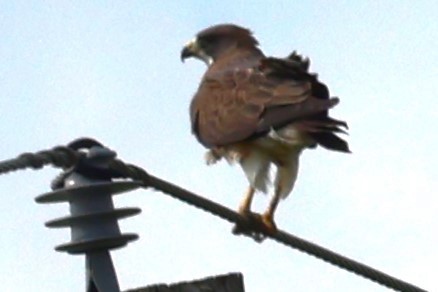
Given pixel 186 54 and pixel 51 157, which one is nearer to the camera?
pixel 51 157

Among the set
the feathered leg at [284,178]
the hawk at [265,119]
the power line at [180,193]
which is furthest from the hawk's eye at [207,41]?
the power line at [180,193]

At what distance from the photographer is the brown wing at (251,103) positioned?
7.10m

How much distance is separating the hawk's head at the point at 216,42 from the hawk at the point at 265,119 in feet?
2.76

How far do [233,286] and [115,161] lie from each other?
709 millimetres

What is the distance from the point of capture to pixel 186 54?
9.60 m

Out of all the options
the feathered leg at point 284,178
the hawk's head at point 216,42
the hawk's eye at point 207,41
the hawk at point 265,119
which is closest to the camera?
the hawk at point 265,119

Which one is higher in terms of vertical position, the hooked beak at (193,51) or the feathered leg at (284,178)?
the hooked beak at (193,51)

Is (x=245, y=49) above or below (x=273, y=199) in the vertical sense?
above

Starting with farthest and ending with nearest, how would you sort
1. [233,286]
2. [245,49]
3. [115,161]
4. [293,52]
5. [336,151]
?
1. [245,49]
2. [293,52]
3. [336,151]
4. [115,161]
5. [233,286]

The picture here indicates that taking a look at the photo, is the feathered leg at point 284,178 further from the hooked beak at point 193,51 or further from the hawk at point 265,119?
the hooked beak at point 193,51

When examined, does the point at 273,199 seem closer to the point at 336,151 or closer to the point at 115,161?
the point at 336,151

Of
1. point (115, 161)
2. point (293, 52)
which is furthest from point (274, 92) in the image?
point (115, 161)

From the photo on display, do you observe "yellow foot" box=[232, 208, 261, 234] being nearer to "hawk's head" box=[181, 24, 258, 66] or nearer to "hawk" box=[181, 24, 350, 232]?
"hawk" box=[181, 24, 350, 232]

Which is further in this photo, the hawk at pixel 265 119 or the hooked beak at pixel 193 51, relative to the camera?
the hooked beak at pixel 193 51
